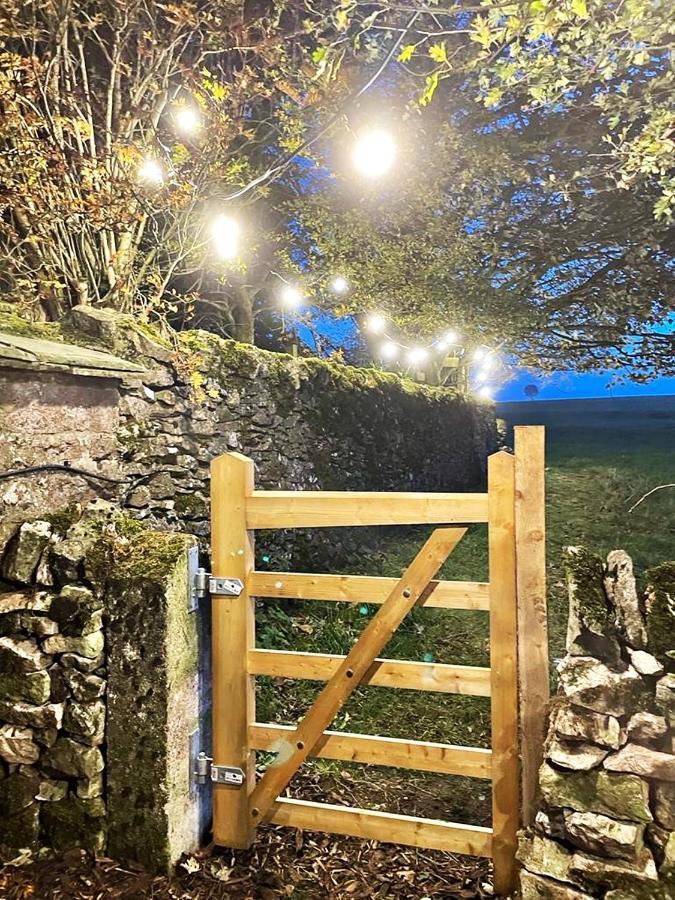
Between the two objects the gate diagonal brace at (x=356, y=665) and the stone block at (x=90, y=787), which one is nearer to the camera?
the gate diagonal brace at (x=356, y=665)

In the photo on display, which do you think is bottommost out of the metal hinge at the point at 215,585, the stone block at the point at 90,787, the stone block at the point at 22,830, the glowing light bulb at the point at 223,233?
the stone block at the point at 22,830

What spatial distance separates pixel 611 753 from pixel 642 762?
86 millimetres

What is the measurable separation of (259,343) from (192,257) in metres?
4.57

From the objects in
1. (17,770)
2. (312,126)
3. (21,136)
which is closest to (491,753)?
(17,770)

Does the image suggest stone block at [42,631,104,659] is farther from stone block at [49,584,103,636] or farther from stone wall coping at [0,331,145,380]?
stone wall coping at [0,331,145,380]

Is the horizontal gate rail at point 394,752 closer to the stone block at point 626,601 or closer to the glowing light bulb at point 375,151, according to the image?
the stone block at point 626,601

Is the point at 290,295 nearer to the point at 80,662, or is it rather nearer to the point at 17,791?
the point at 80,662

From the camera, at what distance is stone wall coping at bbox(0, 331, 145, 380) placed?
2607 millimetres

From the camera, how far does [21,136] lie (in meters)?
4.05

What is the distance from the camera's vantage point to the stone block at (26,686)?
2.19 m

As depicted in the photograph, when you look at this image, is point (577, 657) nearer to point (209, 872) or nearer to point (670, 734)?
point (670, 734)

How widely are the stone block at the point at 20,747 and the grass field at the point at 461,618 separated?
1454 mm

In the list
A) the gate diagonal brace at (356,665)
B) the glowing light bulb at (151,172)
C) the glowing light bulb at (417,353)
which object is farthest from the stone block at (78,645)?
the glowing light bulb at (417,353)

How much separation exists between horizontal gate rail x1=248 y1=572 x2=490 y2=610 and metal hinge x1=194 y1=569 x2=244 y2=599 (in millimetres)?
54
